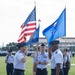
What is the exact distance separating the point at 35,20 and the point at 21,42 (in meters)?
0.95

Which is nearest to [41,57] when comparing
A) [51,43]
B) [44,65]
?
[44,65]

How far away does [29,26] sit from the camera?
524 inches

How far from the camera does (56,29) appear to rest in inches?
515

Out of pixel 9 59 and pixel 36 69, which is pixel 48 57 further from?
pixel 9 59

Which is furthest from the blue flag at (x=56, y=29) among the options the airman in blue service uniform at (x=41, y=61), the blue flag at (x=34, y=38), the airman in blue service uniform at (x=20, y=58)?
the airman in blue service uniform at (x=41, y=61)

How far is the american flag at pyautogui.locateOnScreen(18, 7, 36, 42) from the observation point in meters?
13.3

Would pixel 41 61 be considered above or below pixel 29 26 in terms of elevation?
below

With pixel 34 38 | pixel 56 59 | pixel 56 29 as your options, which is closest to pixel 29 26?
pixel 34 38

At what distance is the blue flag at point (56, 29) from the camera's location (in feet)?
42.2

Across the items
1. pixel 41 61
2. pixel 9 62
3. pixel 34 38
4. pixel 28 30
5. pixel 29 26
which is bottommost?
pixel 9 62

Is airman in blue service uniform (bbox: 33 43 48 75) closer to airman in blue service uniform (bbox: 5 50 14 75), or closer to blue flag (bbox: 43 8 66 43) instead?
blue flag (bbox: 43 8 66 43)

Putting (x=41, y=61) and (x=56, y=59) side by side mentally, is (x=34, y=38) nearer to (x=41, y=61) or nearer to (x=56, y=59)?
(x=41, y=61)

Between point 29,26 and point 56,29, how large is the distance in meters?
0.94

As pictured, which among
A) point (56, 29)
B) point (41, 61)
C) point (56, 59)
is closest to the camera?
point (56, 59)
